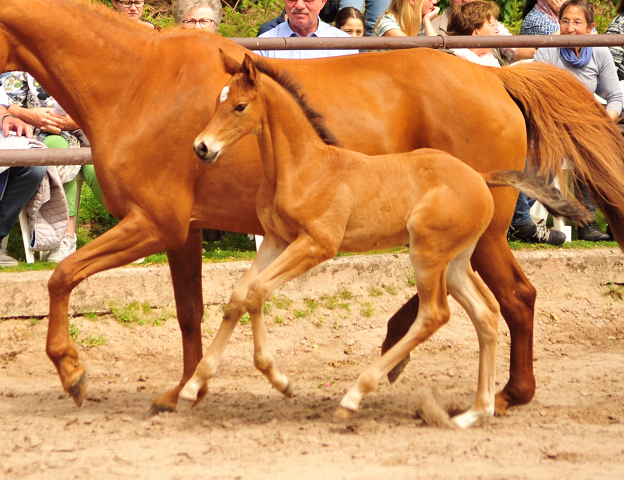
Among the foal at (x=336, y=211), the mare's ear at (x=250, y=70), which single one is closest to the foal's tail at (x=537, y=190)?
the foal at (x=336, y=211)

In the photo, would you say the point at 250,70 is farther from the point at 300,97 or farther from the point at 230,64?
the point at 300,97

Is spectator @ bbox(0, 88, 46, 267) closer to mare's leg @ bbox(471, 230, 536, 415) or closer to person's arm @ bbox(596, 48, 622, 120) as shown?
mare's leg @ bbox(471, 230, 536, 415)

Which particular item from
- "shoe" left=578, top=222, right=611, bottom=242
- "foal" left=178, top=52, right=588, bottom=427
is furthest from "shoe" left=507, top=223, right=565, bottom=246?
"foal" left=178, top=52, right=588, bottom=427

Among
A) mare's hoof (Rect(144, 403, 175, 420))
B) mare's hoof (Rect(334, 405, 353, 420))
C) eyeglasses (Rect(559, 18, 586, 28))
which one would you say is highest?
eyeglasses (Rect(559, 18, 586, 28))

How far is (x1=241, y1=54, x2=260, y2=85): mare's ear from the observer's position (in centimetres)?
348

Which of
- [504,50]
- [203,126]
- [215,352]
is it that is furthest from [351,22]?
[215,352]

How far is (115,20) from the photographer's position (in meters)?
4.12

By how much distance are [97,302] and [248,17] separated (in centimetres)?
504

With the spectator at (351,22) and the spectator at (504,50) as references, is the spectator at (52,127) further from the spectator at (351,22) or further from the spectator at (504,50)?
the spectator at (504,50)

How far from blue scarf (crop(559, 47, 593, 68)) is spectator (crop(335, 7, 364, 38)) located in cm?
167

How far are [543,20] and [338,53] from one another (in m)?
2.42

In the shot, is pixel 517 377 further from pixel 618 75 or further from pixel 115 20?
pixel 618 75

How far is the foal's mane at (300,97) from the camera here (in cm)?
372

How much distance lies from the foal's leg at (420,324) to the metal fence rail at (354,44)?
6.94 ft
